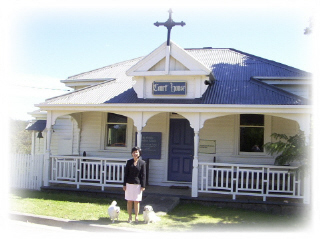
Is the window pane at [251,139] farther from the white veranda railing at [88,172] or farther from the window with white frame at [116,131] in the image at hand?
the window with white frame at [116,131]

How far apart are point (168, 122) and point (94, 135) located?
10.1ft

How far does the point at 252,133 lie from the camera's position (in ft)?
39.8

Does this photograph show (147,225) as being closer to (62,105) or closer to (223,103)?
(223,103)

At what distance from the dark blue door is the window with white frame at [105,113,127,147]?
1.92m

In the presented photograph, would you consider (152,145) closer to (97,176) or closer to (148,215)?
(97,176)

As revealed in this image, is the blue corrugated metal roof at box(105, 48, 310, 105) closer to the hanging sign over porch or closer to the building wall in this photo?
the hanging sign over porch

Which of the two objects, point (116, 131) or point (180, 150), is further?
point (116, 131)

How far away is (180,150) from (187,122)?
1.05 metres

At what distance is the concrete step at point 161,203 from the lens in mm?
Answer: 9250

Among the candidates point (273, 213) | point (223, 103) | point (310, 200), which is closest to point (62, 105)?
point (223, 103)

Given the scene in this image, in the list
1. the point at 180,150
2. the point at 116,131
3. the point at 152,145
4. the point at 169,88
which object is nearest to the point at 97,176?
the point at 152,145

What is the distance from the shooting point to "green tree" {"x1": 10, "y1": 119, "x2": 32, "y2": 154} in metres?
27.4

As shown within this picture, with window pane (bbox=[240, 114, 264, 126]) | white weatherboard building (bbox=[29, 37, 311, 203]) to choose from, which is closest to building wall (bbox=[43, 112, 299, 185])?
white weatherboard building (bbox=[29, 37, 311, 203])

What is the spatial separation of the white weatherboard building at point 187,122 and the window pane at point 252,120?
0.03 m
